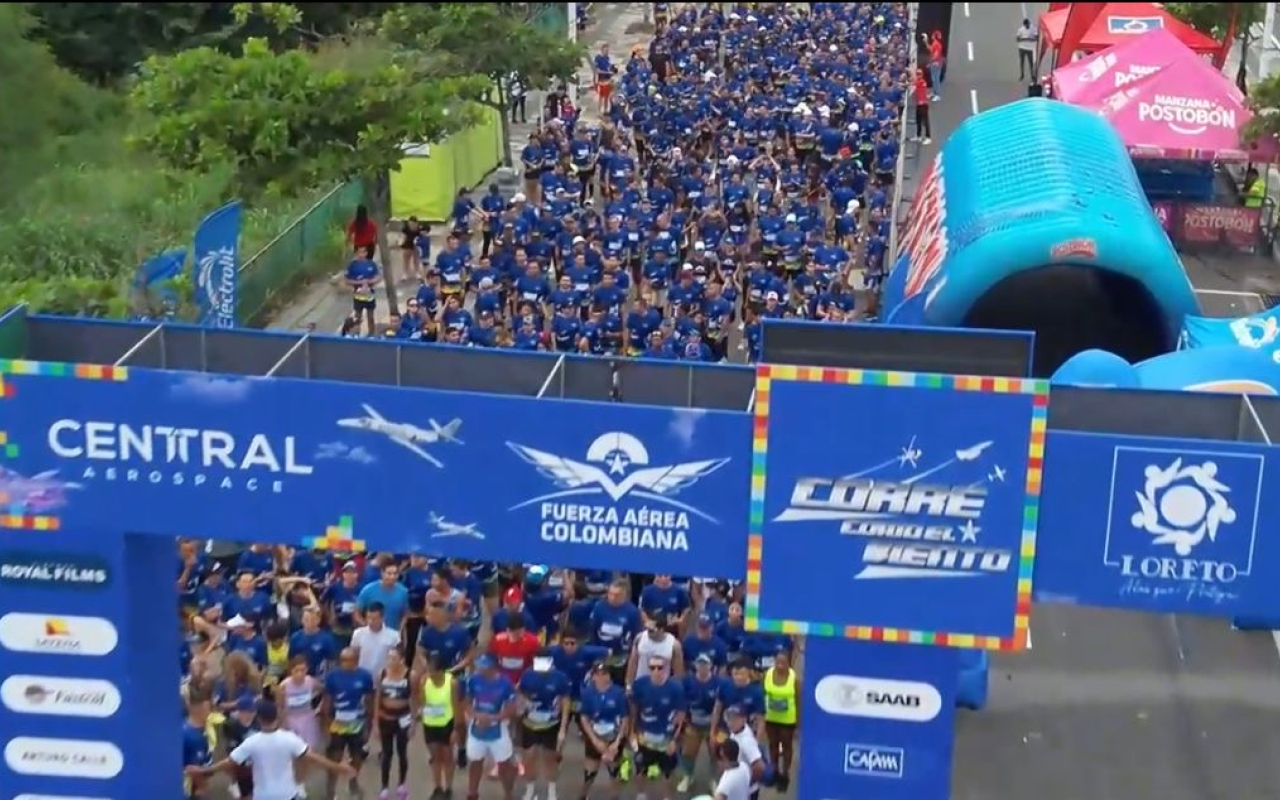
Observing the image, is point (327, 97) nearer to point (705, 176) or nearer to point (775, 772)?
point (705, 176)

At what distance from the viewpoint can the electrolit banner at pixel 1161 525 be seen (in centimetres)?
946

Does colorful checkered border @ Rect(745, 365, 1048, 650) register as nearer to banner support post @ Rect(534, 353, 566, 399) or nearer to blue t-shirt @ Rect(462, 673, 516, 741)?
banner support post @ Rect(534, 353, 566, 399)

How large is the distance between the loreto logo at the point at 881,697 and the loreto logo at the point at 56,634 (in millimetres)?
4401

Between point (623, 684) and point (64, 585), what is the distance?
4.02 m

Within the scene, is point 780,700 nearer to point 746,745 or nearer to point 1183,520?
point 746,745

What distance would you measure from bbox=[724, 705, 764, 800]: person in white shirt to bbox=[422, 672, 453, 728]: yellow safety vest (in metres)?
1.90

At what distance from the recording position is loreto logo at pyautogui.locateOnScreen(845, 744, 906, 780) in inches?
410

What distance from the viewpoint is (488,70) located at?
1150 inches

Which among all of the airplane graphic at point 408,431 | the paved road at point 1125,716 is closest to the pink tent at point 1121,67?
the paved road at point 1125,716

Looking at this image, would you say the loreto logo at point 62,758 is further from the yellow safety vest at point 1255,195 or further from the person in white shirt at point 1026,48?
the person in white shirt at point 1026,48

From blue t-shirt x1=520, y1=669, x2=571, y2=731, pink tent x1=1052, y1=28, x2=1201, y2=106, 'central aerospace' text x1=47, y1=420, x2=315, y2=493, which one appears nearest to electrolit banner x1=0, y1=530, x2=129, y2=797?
'central aerospace' text x1=47, y1=420, x2=315, y2=493

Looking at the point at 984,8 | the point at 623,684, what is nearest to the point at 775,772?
the point at 623,684

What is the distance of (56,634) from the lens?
424 inches

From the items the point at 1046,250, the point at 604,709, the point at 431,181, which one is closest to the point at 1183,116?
the point at 431,181
